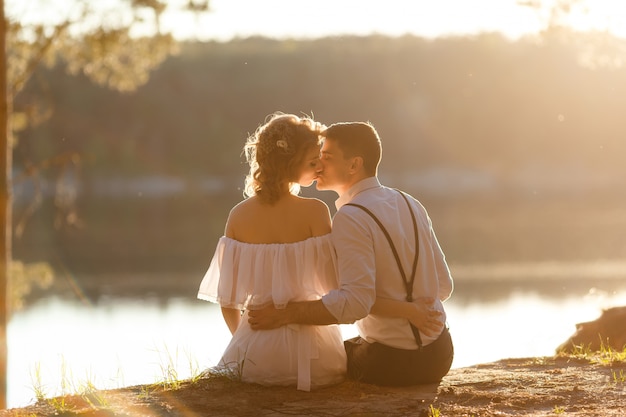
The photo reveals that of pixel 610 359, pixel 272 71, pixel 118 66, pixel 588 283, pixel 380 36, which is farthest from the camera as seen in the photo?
pixel 380 36

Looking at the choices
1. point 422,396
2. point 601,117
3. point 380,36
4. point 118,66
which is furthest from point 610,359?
point 380,36

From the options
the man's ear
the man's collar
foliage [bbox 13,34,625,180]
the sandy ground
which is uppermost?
foliage [bbox 13,34,625,180]

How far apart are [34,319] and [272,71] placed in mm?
58024

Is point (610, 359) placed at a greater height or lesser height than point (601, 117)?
lesser

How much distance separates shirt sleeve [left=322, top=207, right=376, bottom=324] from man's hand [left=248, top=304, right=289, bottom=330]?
0.24m

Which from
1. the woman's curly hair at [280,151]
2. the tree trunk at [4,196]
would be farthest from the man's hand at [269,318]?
the tree trunk at [4,196]

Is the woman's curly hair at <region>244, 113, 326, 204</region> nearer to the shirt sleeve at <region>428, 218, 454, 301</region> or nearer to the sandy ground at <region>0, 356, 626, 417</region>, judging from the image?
the shirt sleeve at <region>428, 218, 454, 301</region>

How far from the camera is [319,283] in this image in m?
4.47

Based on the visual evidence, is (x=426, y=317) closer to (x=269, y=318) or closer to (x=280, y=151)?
(x=269, y=318)

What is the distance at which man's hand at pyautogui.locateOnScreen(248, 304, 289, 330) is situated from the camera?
4.34 meters

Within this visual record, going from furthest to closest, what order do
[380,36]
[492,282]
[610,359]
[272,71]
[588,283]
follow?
1. [380,36]
2. [272,71]
3. [492,282]
4. [588,283]
5. [610,359]

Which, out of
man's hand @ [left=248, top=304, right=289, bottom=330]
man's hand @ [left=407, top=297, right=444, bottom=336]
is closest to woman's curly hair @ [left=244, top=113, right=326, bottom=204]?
man's hand @ [left=248, top=304, right=289, bottom=330]

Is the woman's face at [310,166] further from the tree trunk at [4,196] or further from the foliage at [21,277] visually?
the foliage at [21,277]

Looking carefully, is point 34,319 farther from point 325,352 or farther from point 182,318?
point 325,352
